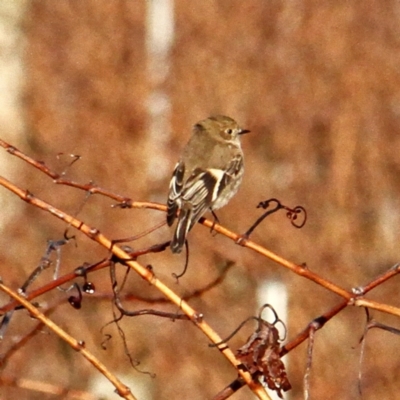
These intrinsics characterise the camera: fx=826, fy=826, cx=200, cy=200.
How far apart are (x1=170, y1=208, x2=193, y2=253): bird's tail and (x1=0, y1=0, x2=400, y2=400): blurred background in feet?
9.25

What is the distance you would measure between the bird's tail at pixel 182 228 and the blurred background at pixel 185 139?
282 centimetres

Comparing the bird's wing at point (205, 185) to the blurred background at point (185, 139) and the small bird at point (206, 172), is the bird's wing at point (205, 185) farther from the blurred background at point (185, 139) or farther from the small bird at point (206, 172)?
the blurred background at point (185, 139)

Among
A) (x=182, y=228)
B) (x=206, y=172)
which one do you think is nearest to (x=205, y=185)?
(x=206, y=172)

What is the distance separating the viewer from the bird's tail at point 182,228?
2523 millimetres

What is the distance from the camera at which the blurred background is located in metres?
5.98

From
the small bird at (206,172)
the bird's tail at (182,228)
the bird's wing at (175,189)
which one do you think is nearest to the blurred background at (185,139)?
the small bird at (206,172)

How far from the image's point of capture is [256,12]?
257 inches

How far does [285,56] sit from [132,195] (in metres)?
1.61

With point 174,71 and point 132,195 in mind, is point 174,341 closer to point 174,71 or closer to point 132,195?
point 132,195

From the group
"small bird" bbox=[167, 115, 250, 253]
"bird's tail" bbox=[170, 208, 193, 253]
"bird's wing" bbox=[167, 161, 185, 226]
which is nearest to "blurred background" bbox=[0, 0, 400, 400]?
"small bird" bbox=[167, 115, 250, 253]

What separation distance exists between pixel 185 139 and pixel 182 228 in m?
3.79

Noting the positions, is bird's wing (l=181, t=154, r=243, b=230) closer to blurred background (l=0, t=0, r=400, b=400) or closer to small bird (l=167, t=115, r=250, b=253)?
small bird (l=167, t=115, r=250, b=253)

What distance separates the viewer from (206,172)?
11.1 feet

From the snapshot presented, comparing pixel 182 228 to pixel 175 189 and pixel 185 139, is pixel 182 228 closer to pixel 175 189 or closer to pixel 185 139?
pixel 175 189
